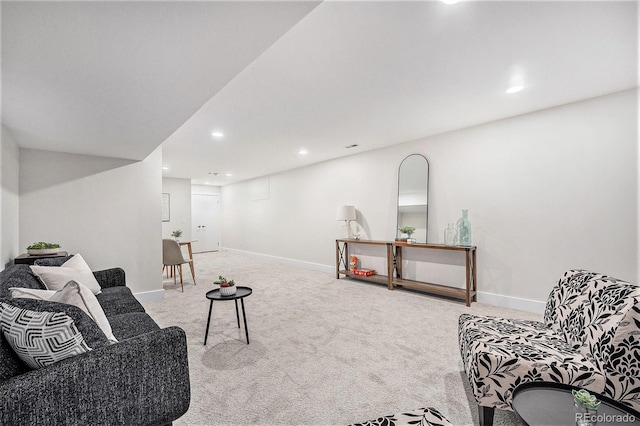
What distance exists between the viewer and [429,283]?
14.4 ft

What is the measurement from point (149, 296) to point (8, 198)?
1.99 meters

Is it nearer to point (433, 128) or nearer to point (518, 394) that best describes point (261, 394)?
point (518, 394)

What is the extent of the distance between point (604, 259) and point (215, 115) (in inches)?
183

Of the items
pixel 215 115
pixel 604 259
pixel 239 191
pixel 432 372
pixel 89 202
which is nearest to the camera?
pixel 432 372

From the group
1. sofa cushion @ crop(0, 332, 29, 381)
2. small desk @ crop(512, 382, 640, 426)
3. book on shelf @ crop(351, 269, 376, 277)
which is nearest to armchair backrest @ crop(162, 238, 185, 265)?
book on shelf @ crop(351, 269, 376, 277)

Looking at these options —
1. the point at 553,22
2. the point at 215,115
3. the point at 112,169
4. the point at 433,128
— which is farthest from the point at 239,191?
the point at 553,22

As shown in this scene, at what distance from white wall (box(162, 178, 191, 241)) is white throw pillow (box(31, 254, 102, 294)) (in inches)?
231

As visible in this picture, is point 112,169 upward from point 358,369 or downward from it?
upward

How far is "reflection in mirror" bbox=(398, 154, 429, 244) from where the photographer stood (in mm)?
4496

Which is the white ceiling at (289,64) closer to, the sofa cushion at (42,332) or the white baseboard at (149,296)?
the sofa cushion at (42,332)

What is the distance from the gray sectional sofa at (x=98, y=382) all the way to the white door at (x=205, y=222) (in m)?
8.78

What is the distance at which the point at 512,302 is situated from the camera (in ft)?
11.9

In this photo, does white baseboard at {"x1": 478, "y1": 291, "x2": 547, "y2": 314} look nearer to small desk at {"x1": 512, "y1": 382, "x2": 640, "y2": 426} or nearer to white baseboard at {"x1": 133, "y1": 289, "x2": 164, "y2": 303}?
small desk at {"x1": 512, "y1": 382, "x2": 640, "y2": 426}

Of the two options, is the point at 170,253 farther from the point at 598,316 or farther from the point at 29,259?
the point at 598,316
